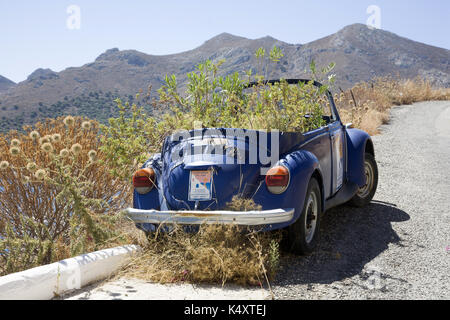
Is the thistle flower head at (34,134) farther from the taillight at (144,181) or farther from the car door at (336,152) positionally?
the car door at (336,152)

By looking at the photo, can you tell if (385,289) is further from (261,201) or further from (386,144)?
(386,144)

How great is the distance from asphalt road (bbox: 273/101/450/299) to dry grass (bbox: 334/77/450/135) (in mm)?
7205

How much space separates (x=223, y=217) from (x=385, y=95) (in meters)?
18.3

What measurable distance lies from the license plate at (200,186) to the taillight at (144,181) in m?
0.43

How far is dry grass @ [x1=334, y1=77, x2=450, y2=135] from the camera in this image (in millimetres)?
15509

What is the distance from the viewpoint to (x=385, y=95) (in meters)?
20.0

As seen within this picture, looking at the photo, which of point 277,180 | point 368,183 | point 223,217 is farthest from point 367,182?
point 223,217

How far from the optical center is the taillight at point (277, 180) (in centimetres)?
361

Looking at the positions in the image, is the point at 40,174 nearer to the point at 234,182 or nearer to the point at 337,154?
the point at 234,182

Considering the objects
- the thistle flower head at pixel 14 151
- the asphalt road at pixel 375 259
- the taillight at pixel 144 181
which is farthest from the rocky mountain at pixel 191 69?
the taillight at pixel 144 181

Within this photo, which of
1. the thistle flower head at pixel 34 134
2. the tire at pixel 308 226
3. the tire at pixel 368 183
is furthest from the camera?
the tire at pixel 368 183
